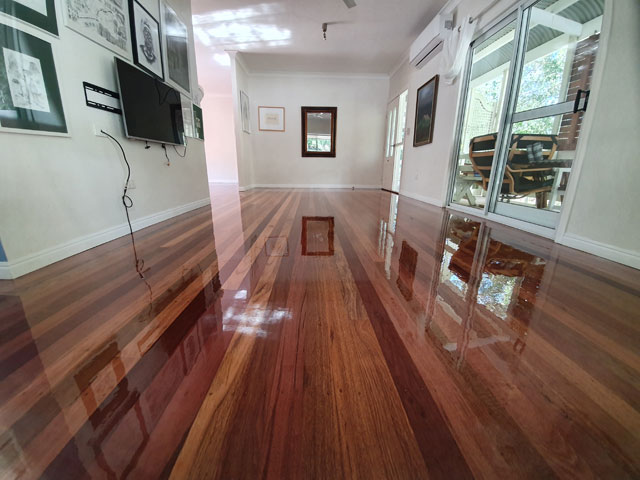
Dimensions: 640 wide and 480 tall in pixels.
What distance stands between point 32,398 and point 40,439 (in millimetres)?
158

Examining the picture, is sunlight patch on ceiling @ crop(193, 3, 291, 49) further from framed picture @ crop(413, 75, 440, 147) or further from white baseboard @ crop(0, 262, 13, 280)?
white baseboard @ crop(0, 262, 13, 280)

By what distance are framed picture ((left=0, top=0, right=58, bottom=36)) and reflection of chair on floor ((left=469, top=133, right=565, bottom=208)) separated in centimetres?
364

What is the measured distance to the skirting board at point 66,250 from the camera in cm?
124

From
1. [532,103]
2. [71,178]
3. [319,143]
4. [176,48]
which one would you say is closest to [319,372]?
[71,178]

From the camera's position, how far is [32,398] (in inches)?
23.6

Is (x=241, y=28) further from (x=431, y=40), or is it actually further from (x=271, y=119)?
(x=431, y=40)

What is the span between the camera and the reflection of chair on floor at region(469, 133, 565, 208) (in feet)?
7.11

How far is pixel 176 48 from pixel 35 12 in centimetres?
159

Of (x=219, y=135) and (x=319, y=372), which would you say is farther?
(x=219, y=135)

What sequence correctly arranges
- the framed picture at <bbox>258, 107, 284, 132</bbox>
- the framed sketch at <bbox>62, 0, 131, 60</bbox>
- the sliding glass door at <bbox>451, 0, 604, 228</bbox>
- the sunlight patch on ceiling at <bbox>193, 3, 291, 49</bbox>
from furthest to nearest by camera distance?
the framed picture at <bbox>258, 107, 284, 132</bbox> < the sunlight patch on ceiling at <bbox>193, 3, 291, 49</bbox> < the sliding glass door at <bbox>451, 0, 604, 228</bbox> < the framed sketch at <bbox>62, 0, 131, 60</bbox>

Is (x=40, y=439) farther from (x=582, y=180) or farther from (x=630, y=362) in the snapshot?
(x=582, y=180)

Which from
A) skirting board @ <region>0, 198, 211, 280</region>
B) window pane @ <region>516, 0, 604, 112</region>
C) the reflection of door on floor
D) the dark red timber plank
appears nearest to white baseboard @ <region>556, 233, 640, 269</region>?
window pane @ <region>516, 0, 604, 112</region>

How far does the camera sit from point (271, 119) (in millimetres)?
5930

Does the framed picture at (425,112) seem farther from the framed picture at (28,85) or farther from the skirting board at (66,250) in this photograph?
the framed picture at (28,85)
